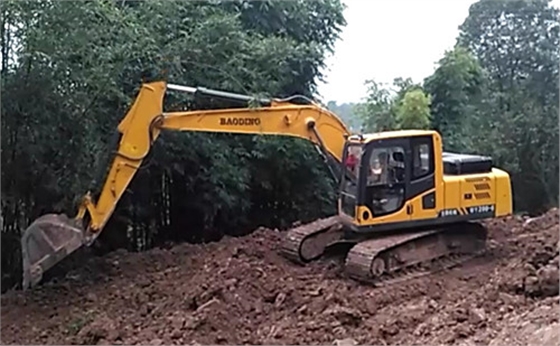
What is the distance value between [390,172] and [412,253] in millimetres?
714

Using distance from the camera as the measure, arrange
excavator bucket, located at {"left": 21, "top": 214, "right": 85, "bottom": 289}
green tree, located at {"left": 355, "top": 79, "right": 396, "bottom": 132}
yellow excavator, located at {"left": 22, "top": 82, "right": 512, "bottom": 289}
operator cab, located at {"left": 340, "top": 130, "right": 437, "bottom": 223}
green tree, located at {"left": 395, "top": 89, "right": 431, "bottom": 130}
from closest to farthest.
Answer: excavator bucket, located at {"left": 21, "top": 214, "right": 85, "bottom": 289} < yellow excavator, located at {"left": 22, "top": 82, "right": 512, "bottom": 289} < operator cab, located at {"left": 340, "top": 130, "right": 437, "bottom": 223} < green tree, located at {"left": 395, "top": 89, "right": 431, "bottom": 130} < green tree, located at {"left": 355, "top": 79, "right": 396, "bottom": 132}

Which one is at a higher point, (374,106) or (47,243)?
(374,106)

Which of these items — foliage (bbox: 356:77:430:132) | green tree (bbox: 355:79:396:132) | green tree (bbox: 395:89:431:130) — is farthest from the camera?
green tree (bbox: 355:79:396:132)

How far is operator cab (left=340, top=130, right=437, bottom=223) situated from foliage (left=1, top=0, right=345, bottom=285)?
A: 2.05 meters

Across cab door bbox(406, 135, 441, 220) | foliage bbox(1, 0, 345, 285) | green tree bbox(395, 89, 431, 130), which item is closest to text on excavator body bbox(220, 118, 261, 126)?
foliage bbox(1, 0, 345, 285)

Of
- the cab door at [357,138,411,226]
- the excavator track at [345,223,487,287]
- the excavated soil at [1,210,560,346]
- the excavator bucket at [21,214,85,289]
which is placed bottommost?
the excavated soil at [1,210,560,346]

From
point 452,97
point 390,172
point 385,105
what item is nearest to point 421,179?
point 390,172

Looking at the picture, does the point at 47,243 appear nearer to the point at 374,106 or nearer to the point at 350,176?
A: the point at 350,176

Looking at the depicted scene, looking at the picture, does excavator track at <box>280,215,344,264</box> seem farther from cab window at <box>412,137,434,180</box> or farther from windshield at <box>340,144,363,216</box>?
cab window at <box>412,137,434,180</box>

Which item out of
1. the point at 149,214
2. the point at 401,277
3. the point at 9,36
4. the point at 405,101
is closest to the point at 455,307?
the point at 401,277

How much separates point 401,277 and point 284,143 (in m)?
3.56

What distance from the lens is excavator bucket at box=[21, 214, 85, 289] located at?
6.62m

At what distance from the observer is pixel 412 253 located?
7074mm

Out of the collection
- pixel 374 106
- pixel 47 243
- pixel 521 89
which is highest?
pixel 521 89
